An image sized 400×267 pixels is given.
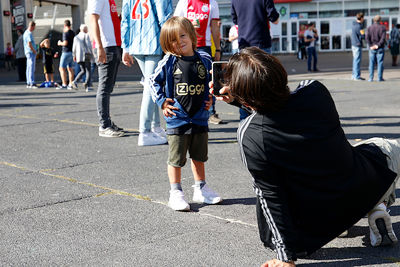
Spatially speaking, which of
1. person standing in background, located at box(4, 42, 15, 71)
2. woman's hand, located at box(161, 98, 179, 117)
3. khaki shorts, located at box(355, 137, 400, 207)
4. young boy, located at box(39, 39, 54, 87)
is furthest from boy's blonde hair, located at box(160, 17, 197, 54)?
person standing in background, located at box(4, 42, 15, 71)

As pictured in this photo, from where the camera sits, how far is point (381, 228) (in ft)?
10.3

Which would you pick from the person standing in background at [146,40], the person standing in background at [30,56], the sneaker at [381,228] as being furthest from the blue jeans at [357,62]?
the sneaker at [381,228]

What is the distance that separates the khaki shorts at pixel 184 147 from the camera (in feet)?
13.4

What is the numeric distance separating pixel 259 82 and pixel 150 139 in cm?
378

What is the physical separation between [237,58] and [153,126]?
3.78 m

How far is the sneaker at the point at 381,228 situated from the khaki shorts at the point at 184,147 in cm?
138

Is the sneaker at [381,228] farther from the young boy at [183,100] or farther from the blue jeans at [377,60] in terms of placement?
the blue jeans at [377,60]

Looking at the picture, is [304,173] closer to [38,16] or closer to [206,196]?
[206,196]

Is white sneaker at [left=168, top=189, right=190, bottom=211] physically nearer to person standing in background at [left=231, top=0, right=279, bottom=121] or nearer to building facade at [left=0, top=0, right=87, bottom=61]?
person standing in background at [left=231, top=0, right=279, bottom=121]

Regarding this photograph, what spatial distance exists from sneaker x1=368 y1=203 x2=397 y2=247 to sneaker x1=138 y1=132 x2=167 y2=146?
3.62 meters

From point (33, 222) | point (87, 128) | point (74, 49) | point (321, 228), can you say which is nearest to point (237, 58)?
point (321, 228)

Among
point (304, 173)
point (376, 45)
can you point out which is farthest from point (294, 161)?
point (376, 45)

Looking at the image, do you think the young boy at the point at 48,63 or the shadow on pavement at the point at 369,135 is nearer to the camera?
the shadow on pavement at the point at 369,135

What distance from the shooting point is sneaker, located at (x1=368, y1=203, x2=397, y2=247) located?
10.3 ft
